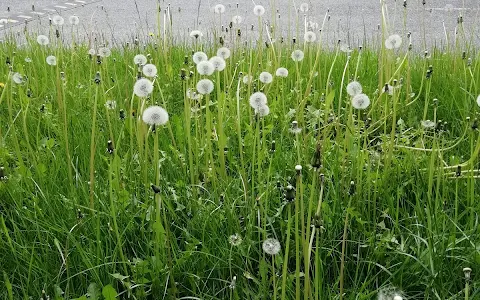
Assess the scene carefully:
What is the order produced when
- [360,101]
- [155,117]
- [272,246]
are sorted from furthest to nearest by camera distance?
[360,101]
[155,117]
[272,246]

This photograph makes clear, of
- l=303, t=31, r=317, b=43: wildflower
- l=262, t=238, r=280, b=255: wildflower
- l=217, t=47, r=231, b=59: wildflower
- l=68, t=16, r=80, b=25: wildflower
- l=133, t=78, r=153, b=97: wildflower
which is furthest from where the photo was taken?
l=68, t=16, r=80, b=25: wildflower

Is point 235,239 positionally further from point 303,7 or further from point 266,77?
point 303,7

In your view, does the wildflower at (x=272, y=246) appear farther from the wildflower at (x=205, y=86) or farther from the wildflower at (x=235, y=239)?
the wildflower at (x=205, y=86)

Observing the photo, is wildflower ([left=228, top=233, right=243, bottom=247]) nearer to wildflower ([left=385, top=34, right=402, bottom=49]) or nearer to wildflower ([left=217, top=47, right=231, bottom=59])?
wildflower ([left=217, top=47, right=231, bottom=59])

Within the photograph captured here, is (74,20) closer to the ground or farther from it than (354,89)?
farther from it

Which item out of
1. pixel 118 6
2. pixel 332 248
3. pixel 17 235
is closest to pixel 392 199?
pixel 332 248

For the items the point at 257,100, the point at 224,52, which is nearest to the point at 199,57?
the point at 224,52

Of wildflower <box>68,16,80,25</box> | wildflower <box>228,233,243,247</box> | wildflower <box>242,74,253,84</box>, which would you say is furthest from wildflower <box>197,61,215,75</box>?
wildflower <box>68,16,80,25</box>

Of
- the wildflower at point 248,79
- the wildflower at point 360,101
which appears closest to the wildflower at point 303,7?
the wildflower at point 248,79

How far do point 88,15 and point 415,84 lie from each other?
4.68 m

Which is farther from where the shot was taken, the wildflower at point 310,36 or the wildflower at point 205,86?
the wildflower at point 310,36

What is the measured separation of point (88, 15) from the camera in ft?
22.7

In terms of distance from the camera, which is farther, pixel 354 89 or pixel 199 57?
pixel 199 57

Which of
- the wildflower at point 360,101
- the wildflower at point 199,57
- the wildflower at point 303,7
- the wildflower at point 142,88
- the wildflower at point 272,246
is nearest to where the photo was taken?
the wildflower at point 272,246
